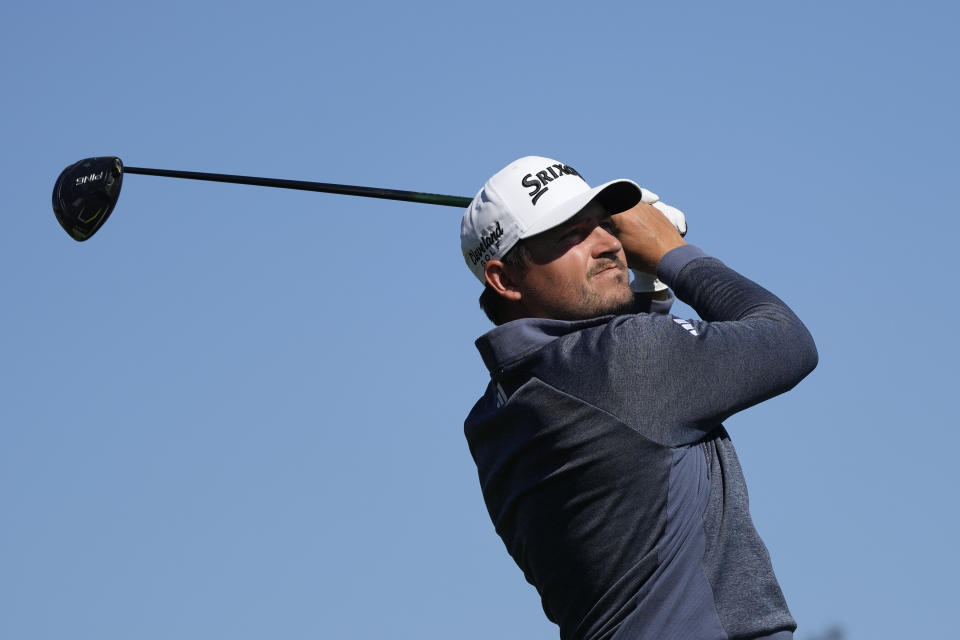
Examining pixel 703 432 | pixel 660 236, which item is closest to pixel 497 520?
pixel 703 432

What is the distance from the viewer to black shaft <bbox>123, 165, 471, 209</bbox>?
582cm

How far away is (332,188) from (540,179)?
4.43 ft

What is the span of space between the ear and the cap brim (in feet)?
0.60

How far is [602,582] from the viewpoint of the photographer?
4.34 metres

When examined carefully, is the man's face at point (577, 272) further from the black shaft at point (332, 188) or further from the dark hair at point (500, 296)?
the black shaft at point (332, 188)

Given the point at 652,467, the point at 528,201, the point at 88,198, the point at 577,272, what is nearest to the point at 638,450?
the point at 652,467

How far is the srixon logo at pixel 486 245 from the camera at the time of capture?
497 cm

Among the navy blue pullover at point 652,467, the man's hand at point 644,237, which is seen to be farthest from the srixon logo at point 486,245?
the navy blue pullover at point 652,467

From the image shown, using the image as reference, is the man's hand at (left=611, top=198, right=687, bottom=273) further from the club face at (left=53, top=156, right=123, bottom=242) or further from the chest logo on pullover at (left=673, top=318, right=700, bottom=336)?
the club face at (left=53, top=156, right=123, bottom=242)

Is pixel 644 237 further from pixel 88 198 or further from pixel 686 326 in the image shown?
pixel 88 198

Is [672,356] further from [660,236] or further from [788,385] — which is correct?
[660,236]

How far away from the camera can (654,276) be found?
17.2 feet

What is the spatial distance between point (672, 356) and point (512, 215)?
3.14 feet

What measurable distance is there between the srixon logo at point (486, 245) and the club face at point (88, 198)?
248 centimetres
